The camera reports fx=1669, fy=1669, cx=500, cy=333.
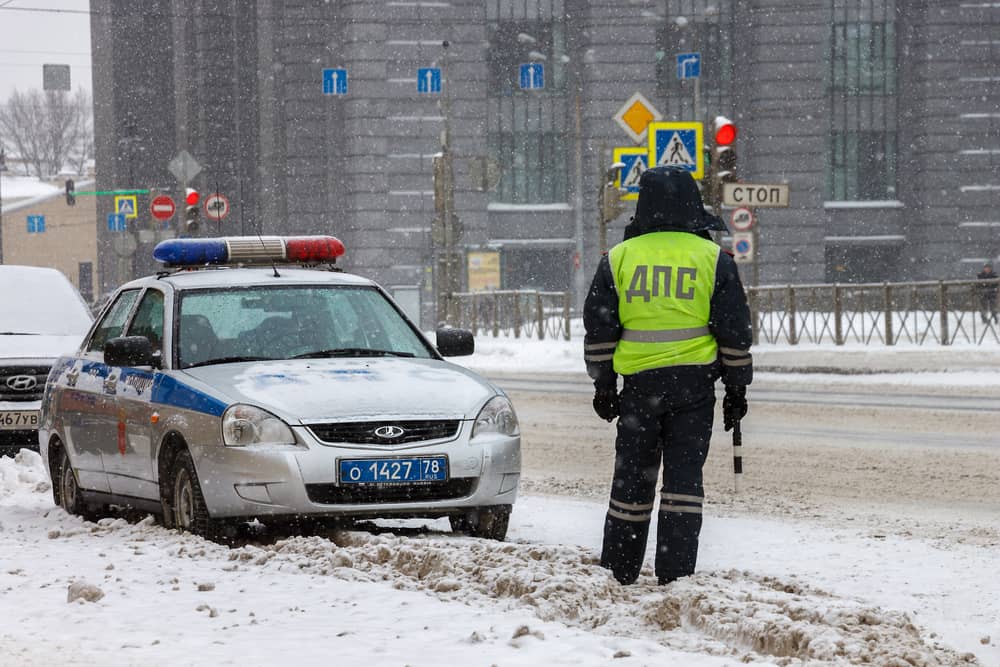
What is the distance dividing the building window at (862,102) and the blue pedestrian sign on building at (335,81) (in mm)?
12764

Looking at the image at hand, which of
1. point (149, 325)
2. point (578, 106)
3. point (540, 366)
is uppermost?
point (578, 106)

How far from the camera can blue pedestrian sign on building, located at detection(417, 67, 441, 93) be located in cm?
3883

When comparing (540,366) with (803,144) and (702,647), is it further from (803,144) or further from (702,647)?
(702,647)

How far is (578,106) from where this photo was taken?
42.9 metres

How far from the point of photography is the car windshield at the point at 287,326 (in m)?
8.76

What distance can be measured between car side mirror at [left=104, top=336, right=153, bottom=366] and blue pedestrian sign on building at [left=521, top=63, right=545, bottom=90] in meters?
34.1

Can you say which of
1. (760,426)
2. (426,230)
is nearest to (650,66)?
(426,230)

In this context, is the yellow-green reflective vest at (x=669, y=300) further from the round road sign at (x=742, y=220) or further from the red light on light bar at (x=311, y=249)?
the round road sign at (x=742, y=220)

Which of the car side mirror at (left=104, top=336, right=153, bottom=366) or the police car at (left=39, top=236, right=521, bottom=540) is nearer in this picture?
the police car at (left=39, top=236, right=521, bottom=540)

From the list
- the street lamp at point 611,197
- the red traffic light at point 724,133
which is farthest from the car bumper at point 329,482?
the street lamp at point 611,197

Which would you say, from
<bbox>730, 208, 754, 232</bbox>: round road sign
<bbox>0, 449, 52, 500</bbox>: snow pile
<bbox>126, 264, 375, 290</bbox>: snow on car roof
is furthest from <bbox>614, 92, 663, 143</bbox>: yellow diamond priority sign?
<bbox>126, 264, 375, 290</bbox>: snow on car roof

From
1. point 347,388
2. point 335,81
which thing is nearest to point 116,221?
point 335,81

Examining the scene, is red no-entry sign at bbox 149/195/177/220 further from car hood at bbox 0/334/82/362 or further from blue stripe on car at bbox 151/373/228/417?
blue stripe on car at bbox 151/373/228/417

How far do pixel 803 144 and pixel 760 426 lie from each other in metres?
28.6
